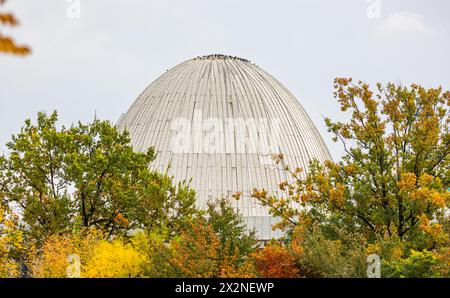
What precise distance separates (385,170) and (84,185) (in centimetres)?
1542

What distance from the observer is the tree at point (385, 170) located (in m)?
33.0

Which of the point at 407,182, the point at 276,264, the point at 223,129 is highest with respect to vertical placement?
the point at 223,129

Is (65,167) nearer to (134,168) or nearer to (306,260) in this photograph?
(134,168)

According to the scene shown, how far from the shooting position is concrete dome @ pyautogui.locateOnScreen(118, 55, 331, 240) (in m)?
67.6

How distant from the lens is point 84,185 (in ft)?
126

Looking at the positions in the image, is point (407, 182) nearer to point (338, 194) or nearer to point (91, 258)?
point (338, 194)

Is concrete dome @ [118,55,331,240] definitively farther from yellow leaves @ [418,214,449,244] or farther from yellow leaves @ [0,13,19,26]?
yellow leaves @ [0,13,19,26]

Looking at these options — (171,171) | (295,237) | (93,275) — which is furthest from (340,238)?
(171,171)

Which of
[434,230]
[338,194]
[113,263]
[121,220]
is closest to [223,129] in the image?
[121,220]

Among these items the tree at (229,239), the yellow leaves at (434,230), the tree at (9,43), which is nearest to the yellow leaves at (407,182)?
the yellow leaves at (434,230)

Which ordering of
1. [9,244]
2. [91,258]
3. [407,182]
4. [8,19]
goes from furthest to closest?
[9,244] → [91,258] → [407,182] → [8,19]

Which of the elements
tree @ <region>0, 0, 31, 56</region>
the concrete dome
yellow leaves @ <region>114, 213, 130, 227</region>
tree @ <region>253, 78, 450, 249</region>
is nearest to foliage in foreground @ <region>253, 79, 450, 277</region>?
tree @ <region>253, 78, 450, 249</region>

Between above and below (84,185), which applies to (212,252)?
below

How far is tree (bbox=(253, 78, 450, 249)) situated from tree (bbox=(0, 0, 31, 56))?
26166 mm
